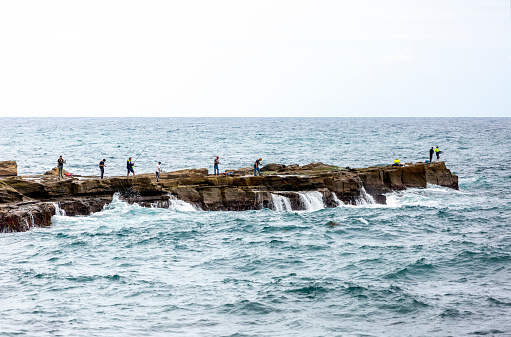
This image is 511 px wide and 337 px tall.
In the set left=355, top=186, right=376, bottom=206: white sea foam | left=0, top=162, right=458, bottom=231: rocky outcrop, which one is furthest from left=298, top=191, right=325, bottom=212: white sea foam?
left=355, top=186, right=376, bottom=206: white sea foam

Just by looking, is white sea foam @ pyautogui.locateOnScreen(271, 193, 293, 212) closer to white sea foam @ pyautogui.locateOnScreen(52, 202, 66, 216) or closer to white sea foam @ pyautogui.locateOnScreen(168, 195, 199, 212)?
white sea foam @ pyautogui.locateOnScreen(168, 195, 199, 212)

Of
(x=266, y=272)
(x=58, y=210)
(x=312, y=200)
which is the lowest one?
(x=266, y=272)

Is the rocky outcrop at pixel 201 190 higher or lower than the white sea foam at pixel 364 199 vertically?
higher

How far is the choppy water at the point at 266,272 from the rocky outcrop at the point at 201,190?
816mm

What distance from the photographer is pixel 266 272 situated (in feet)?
74.7

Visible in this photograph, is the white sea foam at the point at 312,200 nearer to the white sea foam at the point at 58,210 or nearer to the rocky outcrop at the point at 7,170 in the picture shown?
the white sea foam at the point at 58,210

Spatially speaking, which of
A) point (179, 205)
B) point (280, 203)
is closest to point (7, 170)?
point (179, 205)

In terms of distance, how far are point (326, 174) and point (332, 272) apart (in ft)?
50.0

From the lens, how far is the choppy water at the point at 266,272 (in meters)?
17.6

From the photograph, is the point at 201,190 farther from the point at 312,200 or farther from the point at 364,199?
the point at 364,199

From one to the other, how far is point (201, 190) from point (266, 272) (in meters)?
12.5

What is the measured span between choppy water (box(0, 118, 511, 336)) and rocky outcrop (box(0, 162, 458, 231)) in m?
0.82

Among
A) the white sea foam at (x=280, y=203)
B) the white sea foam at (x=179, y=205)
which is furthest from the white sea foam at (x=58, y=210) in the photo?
the white sea foam at (x=280, y=203)

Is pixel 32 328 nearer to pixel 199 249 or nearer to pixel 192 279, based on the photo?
pixel 192 279
